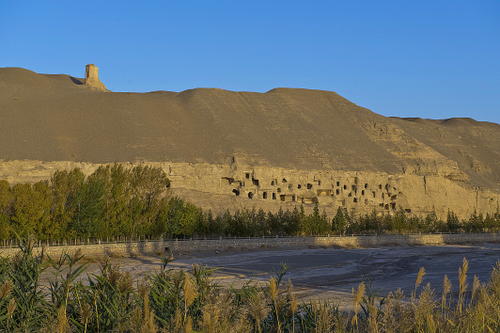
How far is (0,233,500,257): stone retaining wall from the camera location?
117 ft

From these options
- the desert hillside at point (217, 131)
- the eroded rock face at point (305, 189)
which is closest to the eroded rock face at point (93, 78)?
the desert hillside at point (217, 131)

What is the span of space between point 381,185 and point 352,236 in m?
19.5

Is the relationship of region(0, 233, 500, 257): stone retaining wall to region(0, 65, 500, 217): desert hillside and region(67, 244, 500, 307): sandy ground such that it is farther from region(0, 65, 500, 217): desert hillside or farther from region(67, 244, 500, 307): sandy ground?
region(0, 65, 500, 217): desert hillside

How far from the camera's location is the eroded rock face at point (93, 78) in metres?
101

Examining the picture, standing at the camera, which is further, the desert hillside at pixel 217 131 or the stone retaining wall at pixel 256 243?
the desert hillside at pixel 217 131

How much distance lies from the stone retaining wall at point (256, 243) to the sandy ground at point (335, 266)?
130 centimetres

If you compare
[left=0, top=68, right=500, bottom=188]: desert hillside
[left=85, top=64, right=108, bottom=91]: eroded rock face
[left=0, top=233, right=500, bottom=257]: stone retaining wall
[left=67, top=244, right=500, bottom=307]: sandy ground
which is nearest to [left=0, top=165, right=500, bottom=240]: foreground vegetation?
[left=0, top=233, right=500, bottom=257]: stone retaining wall

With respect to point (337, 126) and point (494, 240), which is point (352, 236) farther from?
point (337, 126)

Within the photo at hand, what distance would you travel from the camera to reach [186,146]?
69062 millimetres

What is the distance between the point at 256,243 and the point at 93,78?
66.0m

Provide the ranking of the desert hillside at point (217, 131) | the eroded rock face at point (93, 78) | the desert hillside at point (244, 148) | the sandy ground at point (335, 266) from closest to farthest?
the sandy ground at point (335, 266), the desert hillside at point (244, 148), the desert hillside at point (217, 131), the eroded rock face at point (93, 78)

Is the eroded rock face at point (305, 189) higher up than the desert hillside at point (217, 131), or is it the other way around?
the desert hillside at point (217, 131)

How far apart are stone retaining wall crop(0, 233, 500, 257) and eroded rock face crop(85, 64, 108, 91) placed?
62.7 metres

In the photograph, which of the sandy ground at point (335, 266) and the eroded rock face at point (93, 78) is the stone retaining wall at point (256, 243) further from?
the eroded rock face at point (93, 78)
